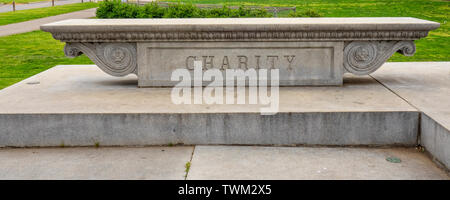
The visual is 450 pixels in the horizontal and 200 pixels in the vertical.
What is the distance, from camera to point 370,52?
6.04 m

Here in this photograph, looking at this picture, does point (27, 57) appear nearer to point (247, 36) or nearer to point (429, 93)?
point (247, 36)

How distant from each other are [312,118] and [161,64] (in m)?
2.03

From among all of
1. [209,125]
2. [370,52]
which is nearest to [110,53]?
[209,125]

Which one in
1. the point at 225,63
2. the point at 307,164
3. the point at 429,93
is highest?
the point at 225,63

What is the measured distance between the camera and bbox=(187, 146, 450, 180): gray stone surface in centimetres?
424

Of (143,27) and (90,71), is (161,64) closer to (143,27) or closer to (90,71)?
(143,27)

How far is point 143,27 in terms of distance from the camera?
5832 millimetres

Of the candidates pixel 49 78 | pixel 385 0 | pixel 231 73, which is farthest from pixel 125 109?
pixel 385 0

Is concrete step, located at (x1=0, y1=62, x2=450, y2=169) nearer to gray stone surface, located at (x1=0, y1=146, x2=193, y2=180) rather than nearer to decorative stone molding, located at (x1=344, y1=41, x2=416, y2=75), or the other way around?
gray stone surface, located at (x1=0, y1=146, x2=193, y2=180)

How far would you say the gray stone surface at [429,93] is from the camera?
4.40m

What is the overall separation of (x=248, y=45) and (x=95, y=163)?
2.30 metres

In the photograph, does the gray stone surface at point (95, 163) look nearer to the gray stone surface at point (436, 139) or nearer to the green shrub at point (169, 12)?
the gray stone surface at point (436, 139)

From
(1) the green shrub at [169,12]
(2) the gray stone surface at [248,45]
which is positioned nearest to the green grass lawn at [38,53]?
(1) the green shrub at [169,12]

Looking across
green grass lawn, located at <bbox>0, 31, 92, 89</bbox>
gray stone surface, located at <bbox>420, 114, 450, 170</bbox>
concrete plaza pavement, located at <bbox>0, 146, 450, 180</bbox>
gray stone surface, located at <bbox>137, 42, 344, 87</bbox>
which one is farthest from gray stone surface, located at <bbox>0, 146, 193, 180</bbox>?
green grass lawn, located at <bbox>0, 31, 92, 89</bbox>
